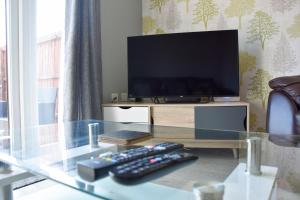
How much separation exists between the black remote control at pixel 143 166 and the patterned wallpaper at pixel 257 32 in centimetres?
190

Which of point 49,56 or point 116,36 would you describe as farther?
point 116,36

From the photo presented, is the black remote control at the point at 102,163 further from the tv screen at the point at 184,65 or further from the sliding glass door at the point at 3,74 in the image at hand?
the tv screen at the point at 184,65

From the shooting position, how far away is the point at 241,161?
3.59 feet

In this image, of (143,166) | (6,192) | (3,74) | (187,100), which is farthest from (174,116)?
(143,166)

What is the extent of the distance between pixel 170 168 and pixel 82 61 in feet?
5.60

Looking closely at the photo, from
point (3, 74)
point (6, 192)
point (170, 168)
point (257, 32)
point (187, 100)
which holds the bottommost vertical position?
point (6, 192)

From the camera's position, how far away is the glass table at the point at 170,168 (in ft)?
2.35

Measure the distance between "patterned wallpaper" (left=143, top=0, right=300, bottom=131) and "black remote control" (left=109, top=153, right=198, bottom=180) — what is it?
1897 mm

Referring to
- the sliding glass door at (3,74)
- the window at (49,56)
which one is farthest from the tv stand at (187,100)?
the sliding glass door at (3,74)

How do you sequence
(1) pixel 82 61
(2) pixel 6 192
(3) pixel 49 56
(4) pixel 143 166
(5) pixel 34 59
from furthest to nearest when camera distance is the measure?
(1) pixel 82 61 → (3) pixel 49 56 → (5) pixel 34 59 → (2) pixel 6 192 → (4) pixel 143 166

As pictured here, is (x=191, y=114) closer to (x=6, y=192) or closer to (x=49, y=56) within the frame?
(x=49, y=56)

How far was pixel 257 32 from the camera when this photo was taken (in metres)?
2.53

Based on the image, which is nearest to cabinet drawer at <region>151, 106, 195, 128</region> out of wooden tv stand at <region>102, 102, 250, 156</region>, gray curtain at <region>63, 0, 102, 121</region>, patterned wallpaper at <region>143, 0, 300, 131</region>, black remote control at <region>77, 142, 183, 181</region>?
wooden tv stand at <region>102, 102, 250, 156</region>

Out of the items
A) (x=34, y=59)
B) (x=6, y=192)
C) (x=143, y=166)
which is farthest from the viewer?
(x=34, y=59)
